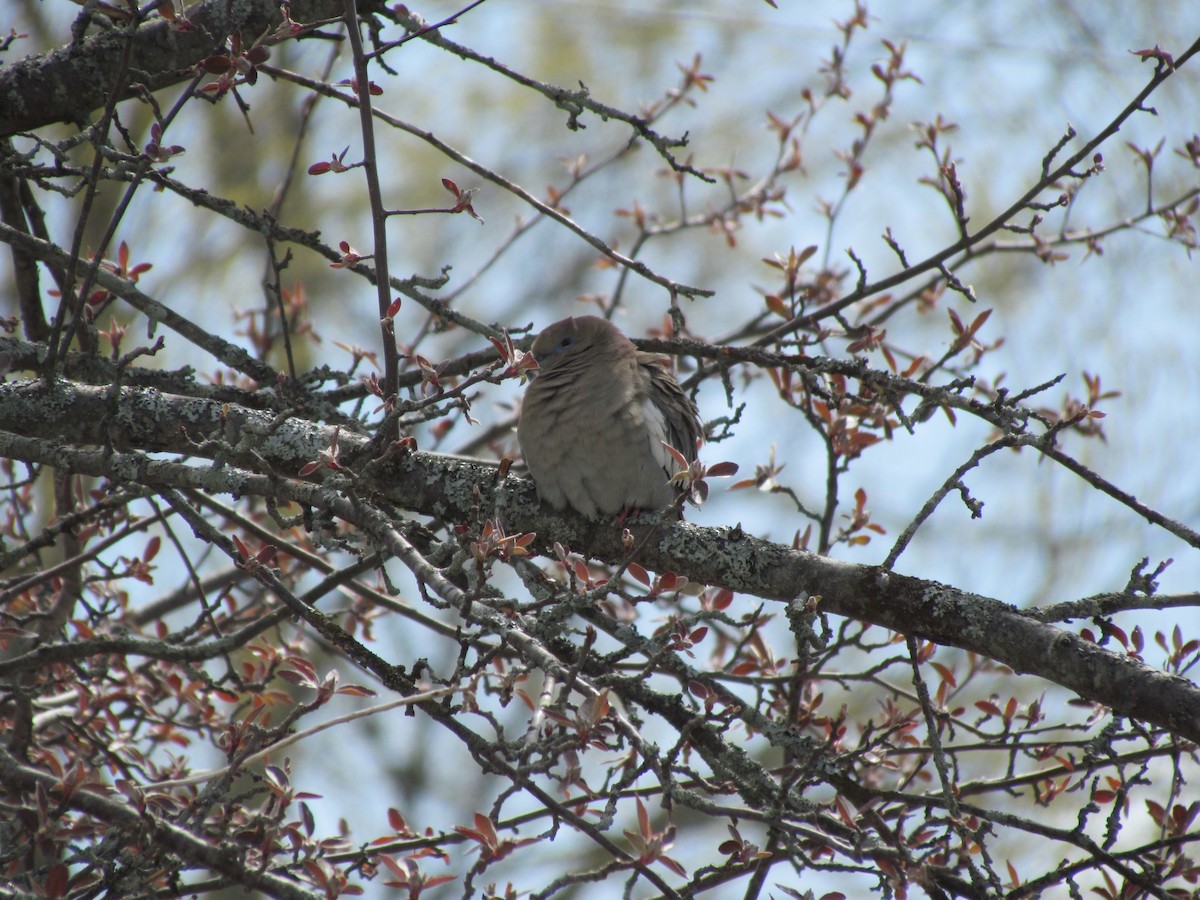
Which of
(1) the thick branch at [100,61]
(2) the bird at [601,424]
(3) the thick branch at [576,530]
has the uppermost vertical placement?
(1) the thick branch at [100,61]

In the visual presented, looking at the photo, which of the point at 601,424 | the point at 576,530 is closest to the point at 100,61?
the point at 601,424

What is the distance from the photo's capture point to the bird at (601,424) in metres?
3.28

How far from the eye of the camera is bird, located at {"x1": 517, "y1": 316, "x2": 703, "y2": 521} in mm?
3277

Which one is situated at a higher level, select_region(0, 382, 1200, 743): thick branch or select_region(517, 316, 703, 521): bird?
select_region(517, 316, 703, 521): bird

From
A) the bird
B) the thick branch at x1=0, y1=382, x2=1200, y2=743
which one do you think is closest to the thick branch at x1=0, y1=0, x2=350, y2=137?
the thick branch at x1=0, y1=382, x2=1200, y2=743

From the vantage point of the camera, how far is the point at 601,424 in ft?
11.3

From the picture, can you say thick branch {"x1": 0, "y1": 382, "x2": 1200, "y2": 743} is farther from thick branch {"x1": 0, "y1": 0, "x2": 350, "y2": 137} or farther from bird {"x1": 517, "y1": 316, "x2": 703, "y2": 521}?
thick branch {"x1": 0, "y1": 0, "x2": 350, "y2": 137}

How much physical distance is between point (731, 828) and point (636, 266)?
61.1 inches

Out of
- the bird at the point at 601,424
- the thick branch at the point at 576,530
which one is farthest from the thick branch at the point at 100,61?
the bird at the point at 601,424

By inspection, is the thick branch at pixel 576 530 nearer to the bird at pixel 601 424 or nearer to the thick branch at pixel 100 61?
the bird at pixel 601 424

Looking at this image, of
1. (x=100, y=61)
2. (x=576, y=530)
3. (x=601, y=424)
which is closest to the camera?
(x=100, y=61)

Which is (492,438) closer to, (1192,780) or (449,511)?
(449,511)

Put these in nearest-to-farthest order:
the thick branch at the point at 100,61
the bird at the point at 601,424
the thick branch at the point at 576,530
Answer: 1. the thick branch at the point at 576,530
2. the thick branch at the point at 100,61
3. the bird at the point at 601,424

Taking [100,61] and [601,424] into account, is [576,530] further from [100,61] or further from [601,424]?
[100,61]
